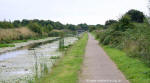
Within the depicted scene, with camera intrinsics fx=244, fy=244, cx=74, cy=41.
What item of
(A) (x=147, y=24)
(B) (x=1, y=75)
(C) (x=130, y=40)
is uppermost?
(A) (x=147, y=24)

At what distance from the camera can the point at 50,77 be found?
11047 mm

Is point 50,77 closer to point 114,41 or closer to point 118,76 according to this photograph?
point 118,76

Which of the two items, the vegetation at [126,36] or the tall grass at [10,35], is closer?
the vegetation at [126,36]

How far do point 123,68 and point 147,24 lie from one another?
2.56m

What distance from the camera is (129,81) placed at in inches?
378

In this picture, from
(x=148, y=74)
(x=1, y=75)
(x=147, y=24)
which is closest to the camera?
(x=148, y=74)

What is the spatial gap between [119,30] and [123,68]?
14.1 meters

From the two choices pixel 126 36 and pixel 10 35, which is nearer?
pixel 126 36

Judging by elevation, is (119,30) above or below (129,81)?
above

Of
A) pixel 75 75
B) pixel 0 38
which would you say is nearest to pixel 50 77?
pixel 75 75

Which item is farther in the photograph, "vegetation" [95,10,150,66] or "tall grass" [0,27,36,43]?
"tall grass" [0,27,36,43]

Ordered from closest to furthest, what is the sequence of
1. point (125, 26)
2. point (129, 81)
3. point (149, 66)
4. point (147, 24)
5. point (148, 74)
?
A: 1. point (129, 81)
2. point (148, 74)
3. point (147, 24)
4. point (149, 66)
5. point (125, 26)

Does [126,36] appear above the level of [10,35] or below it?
above

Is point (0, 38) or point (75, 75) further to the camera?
point (0, 38)
